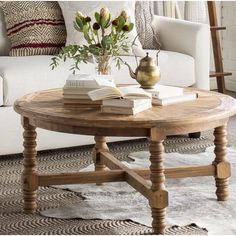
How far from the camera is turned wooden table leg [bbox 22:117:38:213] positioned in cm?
249

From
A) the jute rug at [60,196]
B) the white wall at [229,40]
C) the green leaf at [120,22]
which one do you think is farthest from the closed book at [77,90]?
the white wall at [229,40]

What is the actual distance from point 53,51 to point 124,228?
5.85 feet

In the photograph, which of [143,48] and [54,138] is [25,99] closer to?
[54,138]

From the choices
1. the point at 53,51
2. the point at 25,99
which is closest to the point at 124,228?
the point at 25,99

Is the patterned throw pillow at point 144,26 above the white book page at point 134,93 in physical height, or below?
above

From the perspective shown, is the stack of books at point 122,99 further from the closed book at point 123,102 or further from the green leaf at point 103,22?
the green leaf at point 103,22

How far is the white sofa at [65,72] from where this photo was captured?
322 centimetres

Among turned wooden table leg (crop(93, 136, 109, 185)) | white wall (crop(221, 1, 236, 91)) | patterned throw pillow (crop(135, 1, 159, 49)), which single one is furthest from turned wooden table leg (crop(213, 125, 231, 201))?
white wall (crop(221, 1, 236, 91))

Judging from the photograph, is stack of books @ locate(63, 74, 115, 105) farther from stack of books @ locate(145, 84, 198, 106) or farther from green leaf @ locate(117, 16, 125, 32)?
green leaf @ locate(117, 16, 125, 32)

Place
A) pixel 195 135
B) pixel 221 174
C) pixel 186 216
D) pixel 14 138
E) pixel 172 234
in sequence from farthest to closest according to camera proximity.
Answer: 1. pixel 195 135
2. pixel 14 138
3. pixel 221 174
4. pixel 186 216
5. pixel 172 234

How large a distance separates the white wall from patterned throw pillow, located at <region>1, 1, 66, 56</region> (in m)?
1.89

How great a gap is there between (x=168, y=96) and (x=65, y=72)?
3.50ft

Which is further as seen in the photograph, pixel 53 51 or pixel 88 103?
pixel 53 51

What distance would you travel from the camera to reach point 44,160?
130 inches
